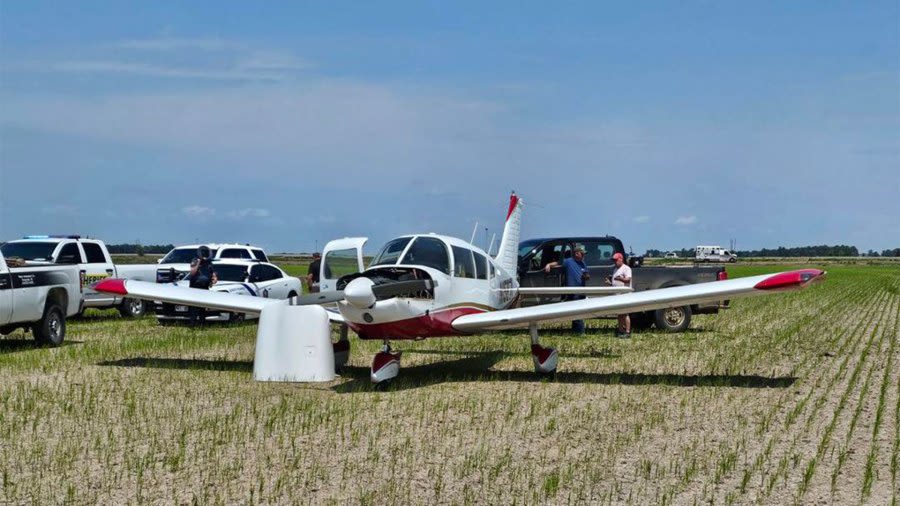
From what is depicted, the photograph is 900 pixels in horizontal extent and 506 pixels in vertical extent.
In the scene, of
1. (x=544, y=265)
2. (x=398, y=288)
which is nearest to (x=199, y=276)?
(x=544, y=265)

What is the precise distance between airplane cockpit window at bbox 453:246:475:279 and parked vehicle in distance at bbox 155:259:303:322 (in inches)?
351

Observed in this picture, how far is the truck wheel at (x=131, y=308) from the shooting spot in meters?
26.1

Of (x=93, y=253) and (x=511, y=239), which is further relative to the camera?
(x=93, y=253)

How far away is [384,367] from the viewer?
12.8 m

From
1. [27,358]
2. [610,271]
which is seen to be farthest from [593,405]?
[610,271]

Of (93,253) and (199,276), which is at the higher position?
(93,253)

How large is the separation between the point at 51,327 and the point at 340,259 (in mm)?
5491

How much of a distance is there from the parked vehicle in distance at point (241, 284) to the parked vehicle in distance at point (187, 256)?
1.74 metres

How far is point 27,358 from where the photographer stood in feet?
52.7

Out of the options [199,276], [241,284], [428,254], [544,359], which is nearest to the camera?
[428,254]

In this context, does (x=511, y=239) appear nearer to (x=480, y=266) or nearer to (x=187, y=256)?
(x=480, y=266)

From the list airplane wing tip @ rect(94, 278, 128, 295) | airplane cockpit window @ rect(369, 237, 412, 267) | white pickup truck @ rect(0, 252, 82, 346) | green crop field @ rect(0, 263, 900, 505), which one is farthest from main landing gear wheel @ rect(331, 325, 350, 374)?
white pickup truck @ rect(0, 252, 82, 346)

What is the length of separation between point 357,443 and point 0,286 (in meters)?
9.59

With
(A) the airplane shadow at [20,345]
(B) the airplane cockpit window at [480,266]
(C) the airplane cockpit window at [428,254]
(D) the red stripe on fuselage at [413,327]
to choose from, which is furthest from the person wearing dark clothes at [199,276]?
(D) the red stripe on fuselage at [413,327]
